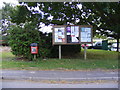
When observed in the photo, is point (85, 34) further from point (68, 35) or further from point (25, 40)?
point (25, 40)

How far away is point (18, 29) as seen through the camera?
11.9 meters

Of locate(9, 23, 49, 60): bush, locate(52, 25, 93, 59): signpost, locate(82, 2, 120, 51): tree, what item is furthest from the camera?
locate(82, 2, 120, 51): tree

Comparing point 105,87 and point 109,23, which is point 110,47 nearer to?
point 109,23

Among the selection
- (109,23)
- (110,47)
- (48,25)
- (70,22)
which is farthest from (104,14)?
(110,47)

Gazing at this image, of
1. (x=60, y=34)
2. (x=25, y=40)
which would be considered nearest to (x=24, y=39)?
(x=25, y=40)

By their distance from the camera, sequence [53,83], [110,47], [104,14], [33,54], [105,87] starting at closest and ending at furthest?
[105,87], [53,83], [33,54], [104,14], [110,47]

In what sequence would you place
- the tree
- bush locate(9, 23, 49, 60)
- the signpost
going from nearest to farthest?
bush locate(9, 23, 49, 60) < the signpost < the tree

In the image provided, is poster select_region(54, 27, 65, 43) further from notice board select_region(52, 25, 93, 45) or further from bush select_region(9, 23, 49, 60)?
bush select_region(9, 23, 49, 60)

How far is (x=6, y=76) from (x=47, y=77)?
1.94 m

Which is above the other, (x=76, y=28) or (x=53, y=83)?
(x=76, y=28)

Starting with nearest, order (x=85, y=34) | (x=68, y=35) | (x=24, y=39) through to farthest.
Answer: (x=24, y=39), (x=68, y=35), (x=85, y=34)

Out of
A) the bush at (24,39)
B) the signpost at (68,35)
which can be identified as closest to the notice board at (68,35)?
the signpost at (68,35)

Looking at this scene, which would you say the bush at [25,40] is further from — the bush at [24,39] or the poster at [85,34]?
the poster at [85,34]

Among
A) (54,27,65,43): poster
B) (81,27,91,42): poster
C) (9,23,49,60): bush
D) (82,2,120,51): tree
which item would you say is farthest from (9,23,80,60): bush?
(82,2,120,51): tree
